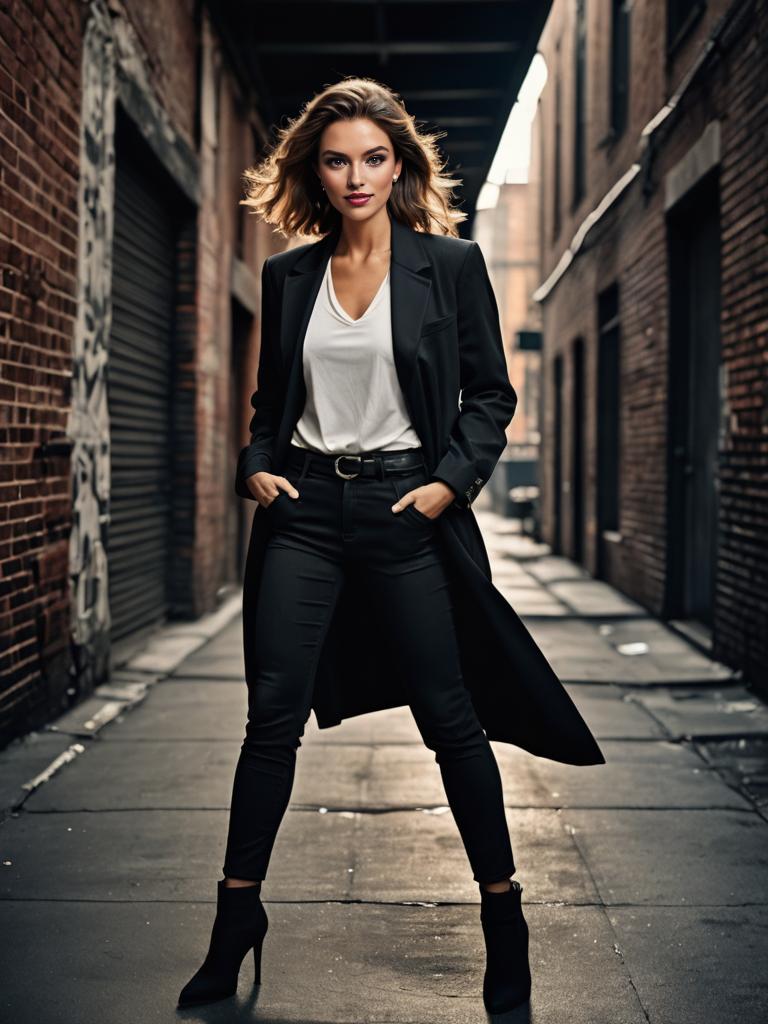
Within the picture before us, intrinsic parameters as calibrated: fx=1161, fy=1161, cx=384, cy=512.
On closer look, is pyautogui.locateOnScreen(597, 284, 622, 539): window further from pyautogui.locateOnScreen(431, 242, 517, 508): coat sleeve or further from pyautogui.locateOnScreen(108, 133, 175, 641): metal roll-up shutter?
pyautogui.locateOnScreen(431, 242, 517, 508): coat sleeve

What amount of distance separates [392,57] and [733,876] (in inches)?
359

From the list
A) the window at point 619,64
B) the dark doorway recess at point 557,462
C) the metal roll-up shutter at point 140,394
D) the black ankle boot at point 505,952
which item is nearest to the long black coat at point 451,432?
the black ankle boot at point 505,952

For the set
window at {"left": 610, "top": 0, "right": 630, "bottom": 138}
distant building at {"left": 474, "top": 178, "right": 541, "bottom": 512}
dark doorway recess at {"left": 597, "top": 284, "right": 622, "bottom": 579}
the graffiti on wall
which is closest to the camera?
the graffiti on wall

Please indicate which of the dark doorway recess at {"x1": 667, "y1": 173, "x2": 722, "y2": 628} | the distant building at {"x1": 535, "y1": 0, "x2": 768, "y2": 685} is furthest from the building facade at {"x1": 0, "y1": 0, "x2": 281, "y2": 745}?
the dark doorway recess at {"x1": 667, "y1": 173, "x2": 722, "y2": 628}

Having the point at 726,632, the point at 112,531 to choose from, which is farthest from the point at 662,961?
the point at 112,531

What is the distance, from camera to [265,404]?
2.78 m

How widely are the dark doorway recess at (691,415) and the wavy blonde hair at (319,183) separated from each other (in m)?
5.54

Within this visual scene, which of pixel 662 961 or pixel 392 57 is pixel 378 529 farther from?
pixel 392 57

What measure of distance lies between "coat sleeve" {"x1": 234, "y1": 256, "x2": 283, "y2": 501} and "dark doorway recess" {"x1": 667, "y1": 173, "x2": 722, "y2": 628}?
5.69 metres

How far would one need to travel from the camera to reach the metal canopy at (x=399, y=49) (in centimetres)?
955

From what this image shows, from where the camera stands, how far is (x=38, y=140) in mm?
4703

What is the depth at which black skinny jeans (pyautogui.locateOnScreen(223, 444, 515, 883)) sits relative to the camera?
2.49 metres

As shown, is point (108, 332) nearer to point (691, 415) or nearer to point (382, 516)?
point (382, 516)

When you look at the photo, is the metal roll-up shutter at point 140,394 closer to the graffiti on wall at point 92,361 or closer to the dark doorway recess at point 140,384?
the dark doorway recess at point 140,384
